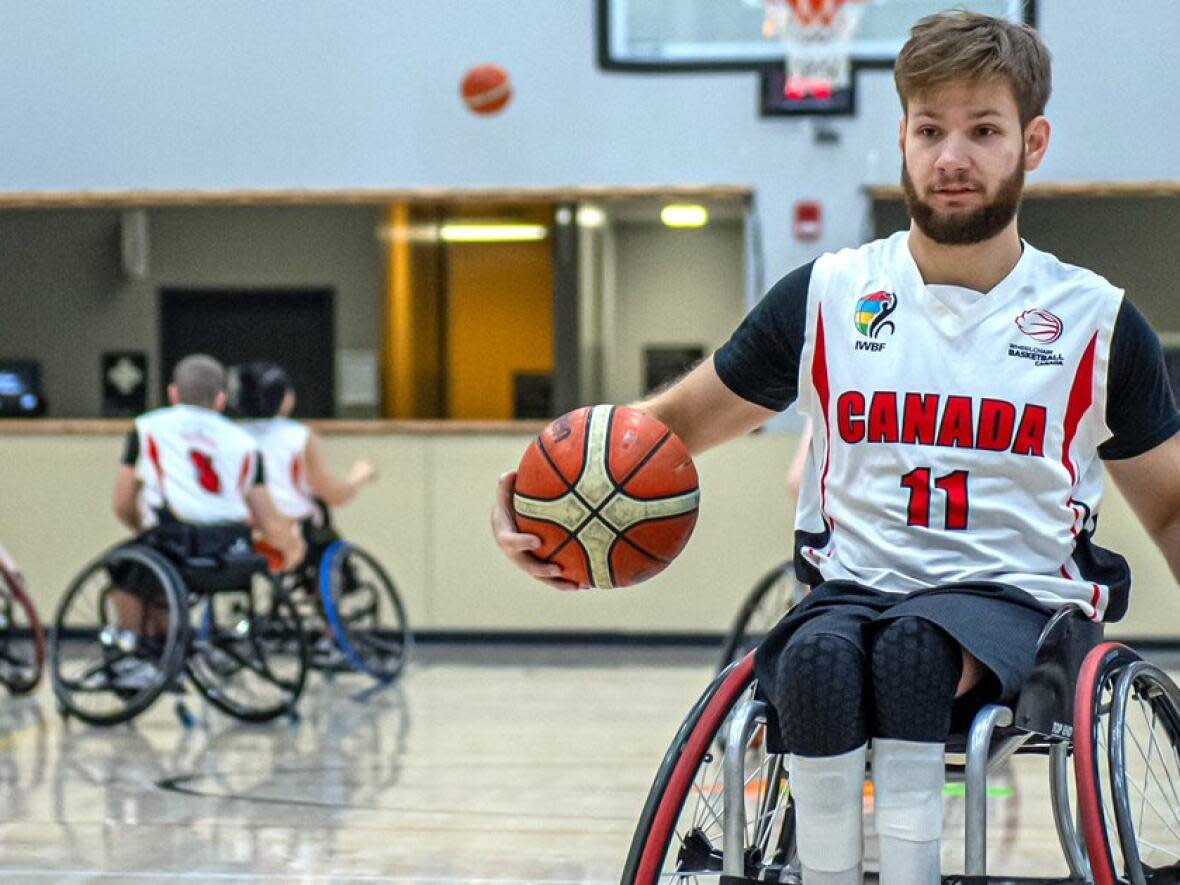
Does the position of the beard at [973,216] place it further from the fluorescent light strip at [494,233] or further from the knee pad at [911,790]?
the fluorescent light strip at [494,233]

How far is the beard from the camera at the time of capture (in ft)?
7.77

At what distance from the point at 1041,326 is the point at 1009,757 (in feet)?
1.75

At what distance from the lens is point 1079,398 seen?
7.86 ft

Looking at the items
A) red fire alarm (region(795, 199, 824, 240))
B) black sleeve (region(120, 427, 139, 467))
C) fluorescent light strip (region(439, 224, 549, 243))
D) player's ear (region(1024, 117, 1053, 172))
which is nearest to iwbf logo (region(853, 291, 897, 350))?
player's ear (region(1024, 117, 1053, 172))

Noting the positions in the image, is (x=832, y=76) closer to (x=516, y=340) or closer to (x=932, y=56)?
(x=516, y=340)

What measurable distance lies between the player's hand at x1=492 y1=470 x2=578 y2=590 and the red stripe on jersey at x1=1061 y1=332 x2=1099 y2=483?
66 cm

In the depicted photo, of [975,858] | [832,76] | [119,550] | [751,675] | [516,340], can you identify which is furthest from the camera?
[516,340]

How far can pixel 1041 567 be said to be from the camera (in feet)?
7.84

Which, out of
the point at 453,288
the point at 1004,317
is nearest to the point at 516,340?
the point at 453,288

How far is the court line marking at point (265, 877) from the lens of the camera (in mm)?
3949

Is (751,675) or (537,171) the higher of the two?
(537,171)

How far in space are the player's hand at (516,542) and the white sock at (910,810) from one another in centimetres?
55

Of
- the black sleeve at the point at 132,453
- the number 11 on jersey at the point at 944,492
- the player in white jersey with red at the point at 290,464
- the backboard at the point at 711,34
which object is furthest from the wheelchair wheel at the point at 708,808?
the backboard at the point at 711,34

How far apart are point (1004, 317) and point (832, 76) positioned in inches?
233
